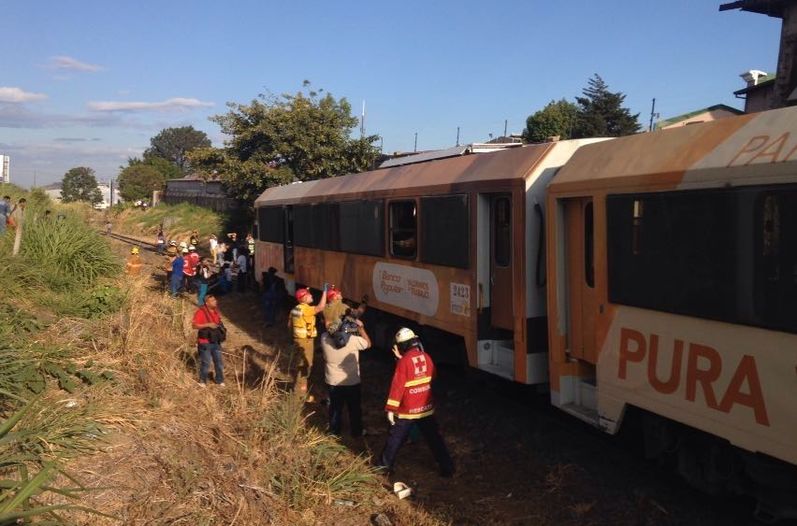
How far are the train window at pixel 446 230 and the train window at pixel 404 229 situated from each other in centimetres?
34

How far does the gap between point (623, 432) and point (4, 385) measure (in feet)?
20.1

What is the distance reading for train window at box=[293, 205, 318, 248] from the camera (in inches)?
543

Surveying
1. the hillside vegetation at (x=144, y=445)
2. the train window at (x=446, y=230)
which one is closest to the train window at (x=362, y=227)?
the train window at (x=446, y=230)

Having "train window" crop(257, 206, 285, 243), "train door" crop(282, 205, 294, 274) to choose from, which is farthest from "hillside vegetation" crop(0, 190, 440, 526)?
"train window" crop(257, 206, 285, 243)

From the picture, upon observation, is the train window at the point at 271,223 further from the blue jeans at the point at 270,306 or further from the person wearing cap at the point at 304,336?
the person wearing cap at the point at 304,336

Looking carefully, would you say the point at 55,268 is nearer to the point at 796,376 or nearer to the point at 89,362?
the point at 89,362

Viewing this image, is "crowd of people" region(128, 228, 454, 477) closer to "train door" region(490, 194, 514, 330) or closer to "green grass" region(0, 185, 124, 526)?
"train door" region(490, 194, 514, 330)

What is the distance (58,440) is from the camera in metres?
5.81

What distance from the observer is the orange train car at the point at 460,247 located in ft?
23.4

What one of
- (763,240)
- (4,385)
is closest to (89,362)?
(4,385)

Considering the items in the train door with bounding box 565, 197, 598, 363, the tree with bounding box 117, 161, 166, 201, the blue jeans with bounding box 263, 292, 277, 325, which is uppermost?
the tree with bounding box 117, 161, 166, 201

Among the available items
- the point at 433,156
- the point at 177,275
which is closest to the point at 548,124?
the point at 177,275

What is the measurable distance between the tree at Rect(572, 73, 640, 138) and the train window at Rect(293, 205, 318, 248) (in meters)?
29.0

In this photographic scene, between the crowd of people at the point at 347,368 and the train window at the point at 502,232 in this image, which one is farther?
the train window at the point at 502,232
